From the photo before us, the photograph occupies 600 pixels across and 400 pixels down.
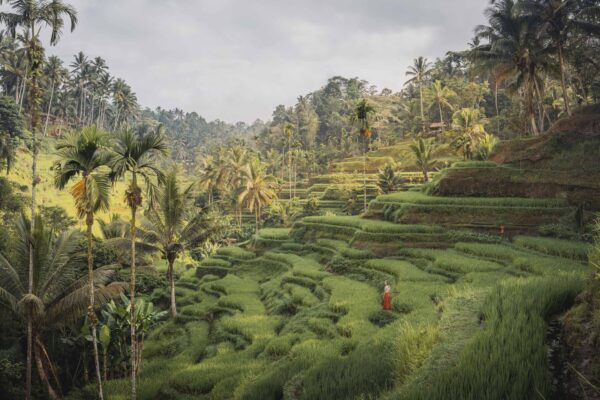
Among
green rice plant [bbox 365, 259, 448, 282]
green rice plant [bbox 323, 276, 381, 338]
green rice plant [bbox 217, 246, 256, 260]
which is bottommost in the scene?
green rice plant [bbox 323, 276, 381, 338]

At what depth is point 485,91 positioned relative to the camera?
6662cm

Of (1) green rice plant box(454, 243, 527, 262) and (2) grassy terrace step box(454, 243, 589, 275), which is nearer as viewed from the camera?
(2) grassy terrace step box(454, 243, 589, 275)

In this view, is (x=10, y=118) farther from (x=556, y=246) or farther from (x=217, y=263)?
(x=556, y=246)

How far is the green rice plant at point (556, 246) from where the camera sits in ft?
55.6

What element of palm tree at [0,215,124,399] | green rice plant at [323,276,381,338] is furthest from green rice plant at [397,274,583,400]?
palm tree at [0,215,124,399]

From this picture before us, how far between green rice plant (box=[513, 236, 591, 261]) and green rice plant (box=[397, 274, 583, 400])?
1172 cm

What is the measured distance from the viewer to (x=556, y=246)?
18.2m

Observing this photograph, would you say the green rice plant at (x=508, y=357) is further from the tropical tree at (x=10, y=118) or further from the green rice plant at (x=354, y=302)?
the tropical tree at (x=10, y=118)

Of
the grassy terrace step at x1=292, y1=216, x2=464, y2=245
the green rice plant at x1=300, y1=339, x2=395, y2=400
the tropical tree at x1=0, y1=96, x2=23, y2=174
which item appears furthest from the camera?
the tropical tree at x1=0, y1=96, x2=23, y2=174

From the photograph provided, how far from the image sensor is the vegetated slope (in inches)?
925

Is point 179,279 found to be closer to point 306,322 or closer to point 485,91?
point 306,322

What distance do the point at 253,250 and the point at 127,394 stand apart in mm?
20128

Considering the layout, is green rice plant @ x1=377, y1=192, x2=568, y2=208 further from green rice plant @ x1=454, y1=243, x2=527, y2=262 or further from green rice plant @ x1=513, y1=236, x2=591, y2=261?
green rice plant @ x1=454, y1=243, x2=527, y2=262

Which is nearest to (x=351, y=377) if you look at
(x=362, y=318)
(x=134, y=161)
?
(x=362, y=318)
